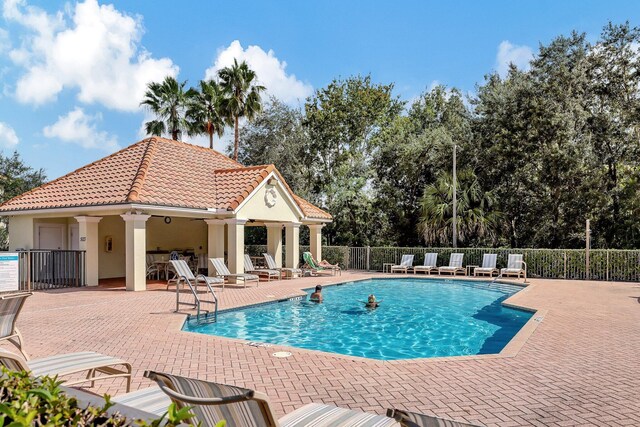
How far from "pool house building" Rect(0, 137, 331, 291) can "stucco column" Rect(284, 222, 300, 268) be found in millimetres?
49

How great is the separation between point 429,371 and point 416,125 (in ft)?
121

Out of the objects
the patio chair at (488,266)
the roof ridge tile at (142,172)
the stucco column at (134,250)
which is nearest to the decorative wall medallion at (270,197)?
the roof ridge tile at (142,172)

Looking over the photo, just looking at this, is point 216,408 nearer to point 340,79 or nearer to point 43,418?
point 43,418

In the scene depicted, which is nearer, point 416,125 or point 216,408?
point 216,408

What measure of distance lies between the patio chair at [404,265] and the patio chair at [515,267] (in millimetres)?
4724

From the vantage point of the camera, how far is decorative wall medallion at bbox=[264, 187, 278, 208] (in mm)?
21234

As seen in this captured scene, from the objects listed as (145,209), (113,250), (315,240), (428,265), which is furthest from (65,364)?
(428,265)

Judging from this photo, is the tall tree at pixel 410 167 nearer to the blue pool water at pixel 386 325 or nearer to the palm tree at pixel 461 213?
the palm tree at pixel 461 213

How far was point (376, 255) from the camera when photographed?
2744 centimetres

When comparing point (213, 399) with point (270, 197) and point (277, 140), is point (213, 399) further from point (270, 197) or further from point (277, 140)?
point (277, 140)

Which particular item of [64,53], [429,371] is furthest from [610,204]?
[64,53]

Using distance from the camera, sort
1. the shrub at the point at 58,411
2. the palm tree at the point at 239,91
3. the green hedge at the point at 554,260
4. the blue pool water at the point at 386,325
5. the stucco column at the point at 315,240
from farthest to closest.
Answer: the palm tree at the point at 239,91 → the stucco column at the point at 315,240 → the green hedge at the point at 554,260 → the blue pool water at the point at 386,325 → the shrub at the point at 58,411

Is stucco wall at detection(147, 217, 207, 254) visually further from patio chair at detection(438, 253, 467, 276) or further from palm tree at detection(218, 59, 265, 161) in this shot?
patio chair at detection(438, 253, 467, 276)

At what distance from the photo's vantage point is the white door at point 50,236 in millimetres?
20266
